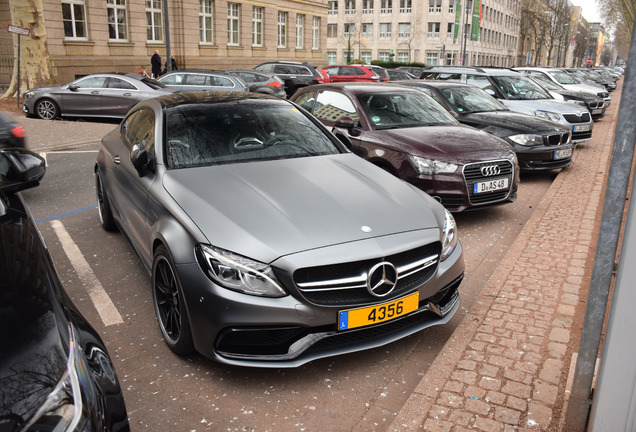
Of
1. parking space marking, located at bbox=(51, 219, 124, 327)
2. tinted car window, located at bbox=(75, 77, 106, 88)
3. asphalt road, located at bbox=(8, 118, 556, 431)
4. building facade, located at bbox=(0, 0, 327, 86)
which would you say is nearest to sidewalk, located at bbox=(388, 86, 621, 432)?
asphalt road, located at bbox=(8, 118, 556, 431)

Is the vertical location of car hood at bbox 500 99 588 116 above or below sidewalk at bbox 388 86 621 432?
above

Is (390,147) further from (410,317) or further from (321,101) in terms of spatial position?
(410,317)

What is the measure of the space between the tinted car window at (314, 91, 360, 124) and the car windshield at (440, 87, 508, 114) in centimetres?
293

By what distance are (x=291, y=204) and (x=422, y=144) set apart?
329 cm

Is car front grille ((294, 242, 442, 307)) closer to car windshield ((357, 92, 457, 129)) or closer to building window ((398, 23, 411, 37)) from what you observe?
car windshield ((357, 92, 457, 129))

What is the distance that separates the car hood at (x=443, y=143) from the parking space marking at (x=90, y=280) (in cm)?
359

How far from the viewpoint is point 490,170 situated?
21.3 ft

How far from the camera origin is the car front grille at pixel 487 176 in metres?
6.36

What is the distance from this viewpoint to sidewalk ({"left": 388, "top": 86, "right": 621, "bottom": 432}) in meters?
2.97

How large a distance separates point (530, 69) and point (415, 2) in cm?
6310

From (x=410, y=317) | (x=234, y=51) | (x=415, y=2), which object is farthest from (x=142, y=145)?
(x=415, y=2)

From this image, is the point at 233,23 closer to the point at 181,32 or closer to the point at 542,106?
the point at 181,32

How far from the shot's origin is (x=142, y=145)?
4.42m

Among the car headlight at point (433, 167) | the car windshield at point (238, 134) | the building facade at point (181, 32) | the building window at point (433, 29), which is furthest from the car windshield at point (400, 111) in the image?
the building window at point (433, 29)
